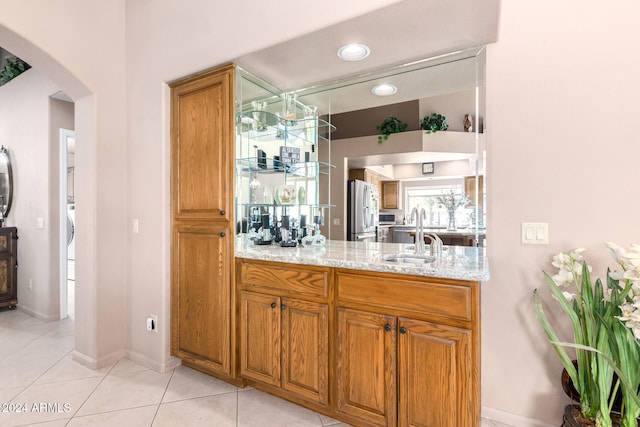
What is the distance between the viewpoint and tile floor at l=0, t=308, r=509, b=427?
72.5 inches

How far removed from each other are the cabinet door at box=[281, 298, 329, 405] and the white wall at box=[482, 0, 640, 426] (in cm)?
92

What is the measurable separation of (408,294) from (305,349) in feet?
2.34

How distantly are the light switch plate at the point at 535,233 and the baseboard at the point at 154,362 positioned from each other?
101 inches

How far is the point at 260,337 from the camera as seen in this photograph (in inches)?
79.7

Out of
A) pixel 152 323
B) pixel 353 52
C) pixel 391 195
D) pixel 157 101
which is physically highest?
pixel 353 52

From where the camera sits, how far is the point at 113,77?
8.63 feet

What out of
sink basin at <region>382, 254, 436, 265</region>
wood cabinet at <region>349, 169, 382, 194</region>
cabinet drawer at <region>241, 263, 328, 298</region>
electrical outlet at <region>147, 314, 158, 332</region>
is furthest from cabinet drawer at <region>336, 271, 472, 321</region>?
wood cabinet at <region>349, 169, 382, 194</region>

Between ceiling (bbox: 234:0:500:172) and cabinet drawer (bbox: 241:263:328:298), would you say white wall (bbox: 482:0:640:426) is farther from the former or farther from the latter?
cabinet drawer (bbox: 241:263:328:298)

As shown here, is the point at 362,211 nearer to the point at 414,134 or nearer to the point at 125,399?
the point at 414,134

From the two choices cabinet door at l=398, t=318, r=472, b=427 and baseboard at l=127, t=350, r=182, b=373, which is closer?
cabinet door at l=398, t=318, r=472, b=427

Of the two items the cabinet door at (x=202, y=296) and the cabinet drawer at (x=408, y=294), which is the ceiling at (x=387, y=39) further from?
the cabinet drawer at (x=408, y=294)

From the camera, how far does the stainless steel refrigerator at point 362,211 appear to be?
3238mm

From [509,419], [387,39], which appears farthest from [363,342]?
[387,39]

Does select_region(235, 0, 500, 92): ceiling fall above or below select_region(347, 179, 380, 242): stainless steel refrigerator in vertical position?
above
